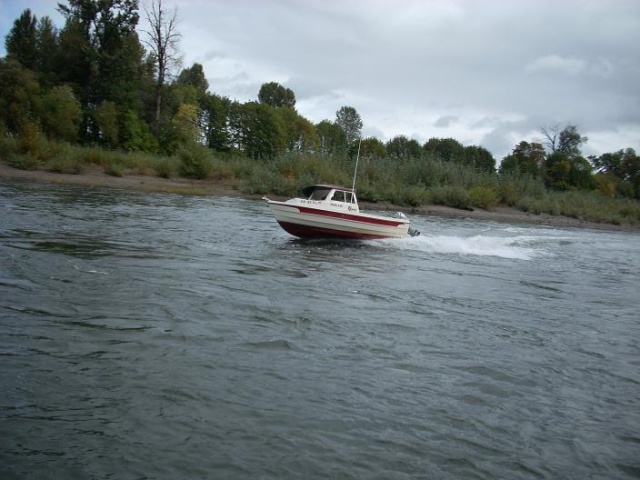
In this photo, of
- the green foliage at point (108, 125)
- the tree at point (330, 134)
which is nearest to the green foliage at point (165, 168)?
the green foliage at point (108, 125)

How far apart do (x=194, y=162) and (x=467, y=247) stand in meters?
25.3

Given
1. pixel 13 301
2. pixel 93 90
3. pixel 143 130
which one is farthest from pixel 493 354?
pixel 93 90

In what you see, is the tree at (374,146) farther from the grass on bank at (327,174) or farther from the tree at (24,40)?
the tree at (24,40)

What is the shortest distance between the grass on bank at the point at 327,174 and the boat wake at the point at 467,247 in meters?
17.3

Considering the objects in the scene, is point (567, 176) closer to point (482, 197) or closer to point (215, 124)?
point (482, 197)

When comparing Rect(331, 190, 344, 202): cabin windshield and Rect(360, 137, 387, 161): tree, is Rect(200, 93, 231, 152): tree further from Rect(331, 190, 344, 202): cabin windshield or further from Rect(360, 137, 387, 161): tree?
Rect(331, 190, 344, 202): cabin windshield

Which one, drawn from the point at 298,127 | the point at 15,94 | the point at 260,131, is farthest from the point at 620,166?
the point at 15,94

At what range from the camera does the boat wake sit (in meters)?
22.4

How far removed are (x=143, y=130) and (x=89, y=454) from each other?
5191 cm

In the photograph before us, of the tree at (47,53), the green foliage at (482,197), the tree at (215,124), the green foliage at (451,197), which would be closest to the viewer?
the green foliage at (451,197)

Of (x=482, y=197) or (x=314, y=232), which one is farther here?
(x=482, y=197)

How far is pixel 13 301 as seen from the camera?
894 centimetres

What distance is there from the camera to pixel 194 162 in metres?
42.7

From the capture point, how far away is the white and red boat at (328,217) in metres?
20.1
